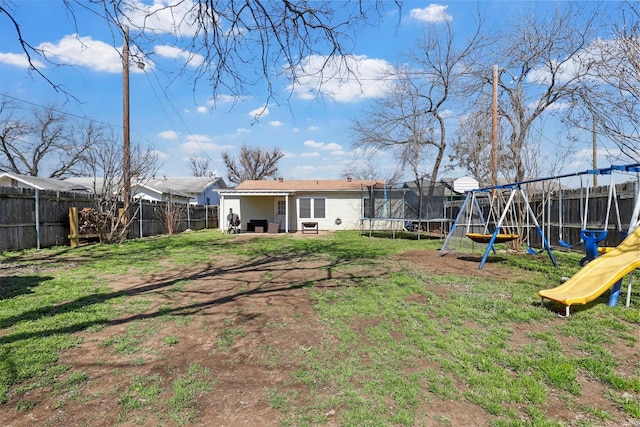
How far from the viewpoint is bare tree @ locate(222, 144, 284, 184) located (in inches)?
1703

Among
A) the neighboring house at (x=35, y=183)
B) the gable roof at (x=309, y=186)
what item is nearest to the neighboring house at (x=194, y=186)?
the neighboring house at (x=35, y=183)

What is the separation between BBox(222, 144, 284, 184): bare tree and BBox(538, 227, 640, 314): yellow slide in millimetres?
39977

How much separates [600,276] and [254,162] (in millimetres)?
41070

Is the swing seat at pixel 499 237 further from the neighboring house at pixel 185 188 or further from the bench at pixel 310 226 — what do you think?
the neighboring house at pixel 185 188

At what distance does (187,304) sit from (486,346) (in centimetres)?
341

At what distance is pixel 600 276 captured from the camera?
4566 mm

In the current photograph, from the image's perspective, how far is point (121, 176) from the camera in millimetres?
12875

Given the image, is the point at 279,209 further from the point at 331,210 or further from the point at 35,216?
the point at 35,216

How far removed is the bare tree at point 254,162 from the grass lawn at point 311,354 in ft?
125

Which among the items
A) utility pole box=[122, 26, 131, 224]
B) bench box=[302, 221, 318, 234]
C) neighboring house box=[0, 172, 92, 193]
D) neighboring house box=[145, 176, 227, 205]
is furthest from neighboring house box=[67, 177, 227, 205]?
utility pole box=[122, 26, 131, 224]

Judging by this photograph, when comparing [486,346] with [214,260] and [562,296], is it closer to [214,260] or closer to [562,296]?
[562,296]

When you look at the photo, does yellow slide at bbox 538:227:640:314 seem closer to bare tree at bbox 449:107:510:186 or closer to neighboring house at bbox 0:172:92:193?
bare tree at bbox 449:107:510:186

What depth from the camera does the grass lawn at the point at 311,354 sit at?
2.30m

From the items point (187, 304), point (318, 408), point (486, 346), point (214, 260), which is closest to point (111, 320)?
point (187, 304)
